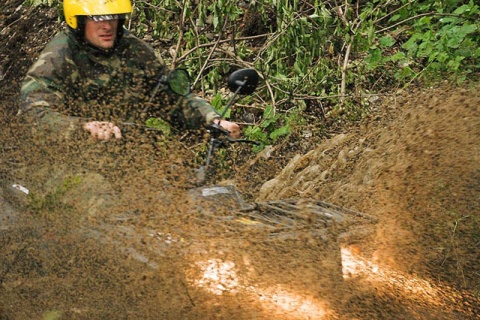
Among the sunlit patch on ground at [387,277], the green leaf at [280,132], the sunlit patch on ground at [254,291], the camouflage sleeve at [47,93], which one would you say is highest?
the camouflage sleeve at [47,93]

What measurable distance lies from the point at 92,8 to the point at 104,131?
127 centimetres

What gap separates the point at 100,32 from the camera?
5.02 metres

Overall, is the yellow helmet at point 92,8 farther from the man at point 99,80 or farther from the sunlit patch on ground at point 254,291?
the sunlit patch on ground at point 254,291

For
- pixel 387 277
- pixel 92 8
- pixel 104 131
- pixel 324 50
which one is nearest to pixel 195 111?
pixel 92 8

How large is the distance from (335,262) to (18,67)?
8.19m

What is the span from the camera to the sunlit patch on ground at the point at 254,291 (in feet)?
12.4

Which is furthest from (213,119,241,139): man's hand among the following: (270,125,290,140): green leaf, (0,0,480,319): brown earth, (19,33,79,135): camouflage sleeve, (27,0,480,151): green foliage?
(270,125,290,140): green leaf

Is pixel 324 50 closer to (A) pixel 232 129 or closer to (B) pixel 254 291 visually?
(A) pixel 232 129

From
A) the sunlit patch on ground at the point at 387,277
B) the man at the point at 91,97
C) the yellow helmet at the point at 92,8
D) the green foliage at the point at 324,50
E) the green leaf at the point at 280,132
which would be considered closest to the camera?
the sunlit patch on ground at the point at 387,277

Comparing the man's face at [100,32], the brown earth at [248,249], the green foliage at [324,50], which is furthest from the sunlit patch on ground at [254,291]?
the green foliage at [324,50]

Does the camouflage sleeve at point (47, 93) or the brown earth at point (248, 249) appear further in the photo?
the camouflage sleeve at point (47, 93)

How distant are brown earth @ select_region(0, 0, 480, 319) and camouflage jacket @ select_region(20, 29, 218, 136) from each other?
230 mm

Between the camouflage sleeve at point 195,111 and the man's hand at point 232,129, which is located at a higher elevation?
the man's hand at point 232,129

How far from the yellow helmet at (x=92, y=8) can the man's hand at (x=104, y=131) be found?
116 centimetres
